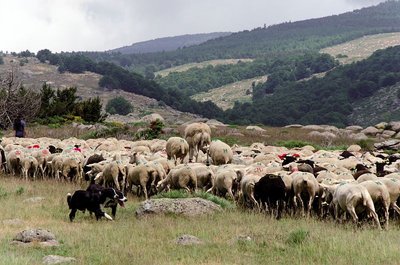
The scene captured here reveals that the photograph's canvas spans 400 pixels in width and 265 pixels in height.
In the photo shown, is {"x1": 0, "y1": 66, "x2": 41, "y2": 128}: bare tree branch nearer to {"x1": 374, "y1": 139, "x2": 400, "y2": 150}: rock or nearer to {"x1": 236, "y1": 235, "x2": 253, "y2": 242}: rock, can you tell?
{"x1": 374, "y1": 139, "x2": 400, "y2": 150}: rock

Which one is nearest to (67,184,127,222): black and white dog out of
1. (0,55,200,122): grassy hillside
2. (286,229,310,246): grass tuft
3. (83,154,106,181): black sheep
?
(286,229,310,246): grass tuft

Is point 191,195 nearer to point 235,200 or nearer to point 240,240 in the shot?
point 235,200

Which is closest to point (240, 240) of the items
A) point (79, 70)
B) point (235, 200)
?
point (235, 200)

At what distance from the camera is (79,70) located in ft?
555

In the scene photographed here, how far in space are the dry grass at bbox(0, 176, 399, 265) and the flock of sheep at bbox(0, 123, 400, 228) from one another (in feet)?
2.31

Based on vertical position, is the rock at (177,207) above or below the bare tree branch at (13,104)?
below

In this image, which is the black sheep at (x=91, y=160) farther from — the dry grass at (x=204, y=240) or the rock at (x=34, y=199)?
the dry grass at (x=204, y=240)

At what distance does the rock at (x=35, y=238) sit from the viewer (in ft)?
36.1

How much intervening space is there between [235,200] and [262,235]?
4.59 meters

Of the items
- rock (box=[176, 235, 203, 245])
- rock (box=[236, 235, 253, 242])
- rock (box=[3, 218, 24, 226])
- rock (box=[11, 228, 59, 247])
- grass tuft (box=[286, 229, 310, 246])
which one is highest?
rock (box=[11, 228, 59, 247])

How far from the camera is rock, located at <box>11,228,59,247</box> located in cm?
1100

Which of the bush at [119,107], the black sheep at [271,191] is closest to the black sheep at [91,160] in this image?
the black sheep at [271,191]

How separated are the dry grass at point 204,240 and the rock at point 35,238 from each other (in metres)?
0.21

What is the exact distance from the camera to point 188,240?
11328mm
